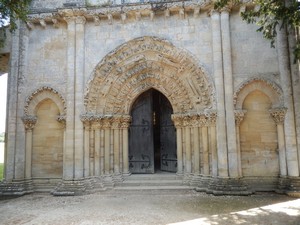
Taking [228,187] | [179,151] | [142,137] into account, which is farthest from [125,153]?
[228,187]

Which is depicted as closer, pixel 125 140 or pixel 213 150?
pixel 213 150

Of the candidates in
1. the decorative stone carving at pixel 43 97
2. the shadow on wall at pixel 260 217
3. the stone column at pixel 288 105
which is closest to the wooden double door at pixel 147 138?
the decorative stone carving at pixel 43 97

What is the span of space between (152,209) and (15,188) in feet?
15.2

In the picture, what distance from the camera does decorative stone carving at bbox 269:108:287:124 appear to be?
746 centimetres

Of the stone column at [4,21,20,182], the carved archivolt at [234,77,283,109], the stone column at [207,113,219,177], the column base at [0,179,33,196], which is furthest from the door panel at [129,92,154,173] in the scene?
the stone column at [4,21,20,182]

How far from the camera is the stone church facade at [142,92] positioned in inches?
301

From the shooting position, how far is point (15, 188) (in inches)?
313

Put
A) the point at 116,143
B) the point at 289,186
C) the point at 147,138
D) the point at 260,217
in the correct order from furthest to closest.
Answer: the point at 147,138 → the point at 116,143 → the point at 289,186 → the point at 260,217

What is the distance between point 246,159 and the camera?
25.7 feet

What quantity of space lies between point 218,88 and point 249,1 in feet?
9.17

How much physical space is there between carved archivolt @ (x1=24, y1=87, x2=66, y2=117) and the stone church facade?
0.11 feet

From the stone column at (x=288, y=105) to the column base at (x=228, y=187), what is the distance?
1366mm

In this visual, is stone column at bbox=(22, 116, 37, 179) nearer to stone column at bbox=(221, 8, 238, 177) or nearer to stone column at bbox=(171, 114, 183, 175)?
stone column at bbox=(171, 114, 183, 175)

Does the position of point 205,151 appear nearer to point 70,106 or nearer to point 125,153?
point 125,153
